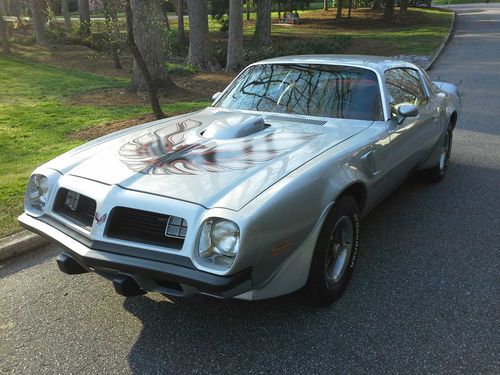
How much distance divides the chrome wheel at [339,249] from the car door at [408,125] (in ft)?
2.67

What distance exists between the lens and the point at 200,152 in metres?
3.17

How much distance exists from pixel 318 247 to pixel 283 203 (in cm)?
44

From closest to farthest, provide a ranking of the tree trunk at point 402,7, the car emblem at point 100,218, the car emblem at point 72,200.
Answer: the car emblem at point 100,218
the car emblem at point 72,200
the tree trunk at point 402,7

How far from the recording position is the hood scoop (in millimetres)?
3462

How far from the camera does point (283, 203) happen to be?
2537mm

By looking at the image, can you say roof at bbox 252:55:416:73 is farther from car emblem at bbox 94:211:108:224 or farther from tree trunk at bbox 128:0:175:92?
tree trunk at bbox 128:0:175:92

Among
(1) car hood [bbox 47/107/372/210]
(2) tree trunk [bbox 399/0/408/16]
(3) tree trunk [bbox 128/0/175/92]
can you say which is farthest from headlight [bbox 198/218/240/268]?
(2) tree trunk [bbox 399/0/408/16]

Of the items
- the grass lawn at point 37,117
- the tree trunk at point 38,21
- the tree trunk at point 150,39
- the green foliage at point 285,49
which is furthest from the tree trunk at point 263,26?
the tree trunk at point 150,39

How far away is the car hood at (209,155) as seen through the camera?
2.65 m

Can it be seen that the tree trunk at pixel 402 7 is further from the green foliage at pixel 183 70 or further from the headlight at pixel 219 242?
the headlight at pixel 219 242

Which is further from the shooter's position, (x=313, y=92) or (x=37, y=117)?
(x=37, y=117)

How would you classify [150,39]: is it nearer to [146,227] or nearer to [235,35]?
[235,35]

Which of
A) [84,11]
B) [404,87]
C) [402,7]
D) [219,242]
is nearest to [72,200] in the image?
[219,242]

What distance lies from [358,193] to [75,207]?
1.92 metres
